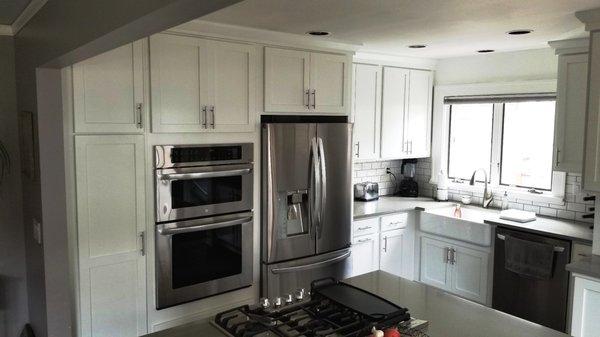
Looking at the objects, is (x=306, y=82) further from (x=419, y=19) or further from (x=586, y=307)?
(x=586, y=307)

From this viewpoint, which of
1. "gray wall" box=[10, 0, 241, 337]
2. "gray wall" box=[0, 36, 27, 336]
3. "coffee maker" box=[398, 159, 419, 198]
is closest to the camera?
"gray wall" box=[10, 0, 241, 337]

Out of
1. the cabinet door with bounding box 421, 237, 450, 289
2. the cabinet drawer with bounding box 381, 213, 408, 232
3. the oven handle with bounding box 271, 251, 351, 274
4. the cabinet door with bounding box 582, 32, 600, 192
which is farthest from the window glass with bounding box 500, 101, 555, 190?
the oven handle with bounding box 271, 251, 351, 274

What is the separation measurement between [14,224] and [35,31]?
1407 mm

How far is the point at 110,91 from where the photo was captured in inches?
106

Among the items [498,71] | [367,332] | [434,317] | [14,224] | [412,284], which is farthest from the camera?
[498,71]

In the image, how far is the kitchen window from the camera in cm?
420

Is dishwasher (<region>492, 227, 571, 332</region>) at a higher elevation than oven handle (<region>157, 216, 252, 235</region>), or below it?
below

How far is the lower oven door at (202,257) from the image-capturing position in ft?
9.73

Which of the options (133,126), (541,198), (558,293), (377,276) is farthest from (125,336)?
(541,198)

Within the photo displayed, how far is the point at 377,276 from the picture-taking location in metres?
2.54

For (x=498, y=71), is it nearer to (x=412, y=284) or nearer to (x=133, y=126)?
(x=412, y=284)

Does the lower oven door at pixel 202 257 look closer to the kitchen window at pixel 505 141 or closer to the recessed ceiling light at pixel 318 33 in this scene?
the recessed ceiling light at pixel 318 33

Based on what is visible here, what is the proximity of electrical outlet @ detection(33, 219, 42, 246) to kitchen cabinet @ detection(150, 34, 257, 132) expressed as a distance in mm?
823

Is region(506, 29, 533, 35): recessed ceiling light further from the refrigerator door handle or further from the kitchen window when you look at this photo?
the refrigerator door handle
